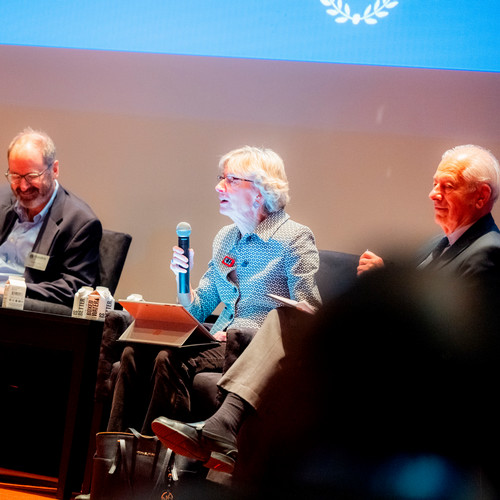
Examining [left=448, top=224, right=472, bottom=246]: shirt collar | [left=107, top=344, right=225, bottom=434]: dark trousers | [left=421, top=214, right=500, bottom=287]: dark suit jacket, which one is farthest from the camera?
[left=448, top=224, right=472, bottom=246]: shirt collar

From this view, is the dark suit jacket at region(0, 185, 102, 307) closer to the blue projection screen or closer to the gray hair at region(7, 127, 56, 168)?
the gray hair at region(7, 127, 56, 168)

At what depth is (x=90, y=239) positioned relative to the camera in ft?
10.9

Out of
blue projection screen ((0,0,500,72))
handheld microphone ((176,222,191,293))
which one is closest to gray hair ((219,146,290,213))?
handheld microphone ((176,222,191,293))

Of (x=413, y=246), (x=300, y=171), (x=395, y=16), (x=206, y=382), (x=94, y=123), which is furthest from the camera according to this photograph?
(x=94, y=123)

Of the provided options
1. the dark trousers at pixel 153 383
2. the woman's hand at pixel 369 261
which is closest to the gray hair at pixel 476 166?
the woman's hand at pixel 369 261

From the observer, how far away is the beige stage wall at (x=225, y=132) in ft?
11.0

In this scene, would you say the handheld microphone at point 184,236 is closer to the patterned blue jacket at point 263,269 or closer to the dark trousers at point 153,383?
the patterned blue jacket at point 263,269

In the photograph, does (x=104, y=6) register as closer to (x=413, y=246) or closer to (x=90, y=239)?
(x=90, y=239)

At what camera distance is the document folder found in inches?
95.1

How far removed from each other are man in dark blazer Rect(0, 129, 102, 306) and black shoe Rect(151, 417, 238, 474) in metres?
1.29

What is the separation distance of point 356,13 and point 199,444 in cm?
222

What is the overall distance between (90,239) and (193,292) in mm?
592

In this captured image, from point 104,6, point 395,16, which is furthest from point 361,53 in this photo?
point 104,6

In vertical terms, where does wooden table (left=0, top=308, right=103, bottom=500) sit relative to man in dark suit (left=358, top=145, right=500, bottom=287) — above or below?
below
